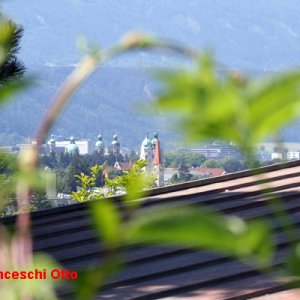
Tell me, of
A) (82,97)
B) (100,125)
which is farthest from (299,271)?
(82,97)

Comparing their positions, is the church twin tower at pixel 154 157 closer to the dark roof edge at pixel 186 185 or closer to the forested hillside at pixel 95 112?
the dark roof edge at pixel 186 185

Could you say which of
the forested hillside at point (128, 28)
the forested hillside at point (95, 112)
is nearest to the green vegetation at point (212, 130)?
the forested hillside at point (95, 112)

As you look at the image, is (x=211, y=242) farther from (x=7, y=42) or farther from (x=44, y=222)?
(x=44, y=222)

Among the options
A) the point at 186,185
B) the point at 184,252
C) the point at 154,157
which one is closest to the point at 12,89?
the point at 184,252

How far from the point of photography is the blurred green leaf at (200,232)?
0.31m

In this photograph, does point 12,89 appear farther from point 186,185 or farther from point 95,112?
point 95,112

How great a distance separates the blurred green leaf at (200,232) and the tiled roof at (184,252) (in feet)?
5.51

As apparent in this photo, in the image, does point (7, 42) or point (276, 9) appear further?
point (276, 9)

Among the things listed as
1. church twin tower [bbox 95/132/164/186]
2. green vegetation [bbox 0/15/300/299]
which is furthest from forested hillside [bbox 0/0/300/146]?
green vegetation [bbox 0/15/300/299]

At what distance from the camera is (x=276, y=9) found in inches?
3890

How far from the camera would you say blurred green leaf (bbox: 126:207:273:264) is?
0.31 m

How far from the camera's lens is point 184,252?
11.1 ft

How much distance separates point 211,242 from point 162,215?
0.9 inches

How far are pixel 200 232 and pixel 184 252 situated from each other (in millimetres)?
3120
